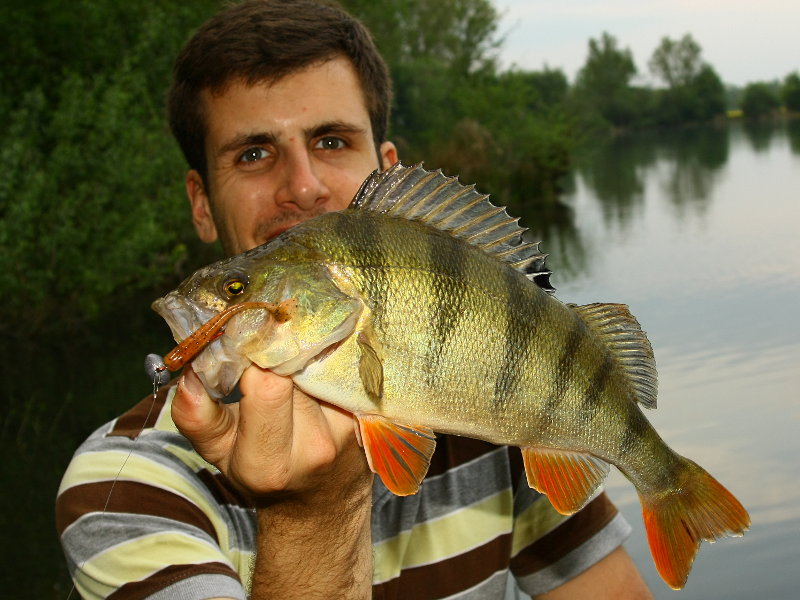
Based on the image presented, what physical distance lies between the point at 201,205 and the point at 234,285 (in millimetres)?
1846

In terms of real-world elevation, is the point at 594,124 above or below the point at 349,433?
below

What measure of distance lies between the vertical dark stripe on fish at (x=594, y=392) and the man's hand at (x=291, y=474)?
584 millimetres

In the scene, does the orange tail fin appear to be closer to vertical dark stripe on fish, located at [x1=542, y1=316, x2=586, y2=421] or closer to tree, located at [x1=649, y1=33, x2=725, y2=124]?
vertical dark stripe on fish, located at [x1=542, y1=316, x2=586, y2=421]

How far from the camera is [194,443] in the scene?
2.03 metres

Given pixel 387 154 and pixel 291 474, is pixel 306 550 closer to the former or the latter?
pixel 291 474

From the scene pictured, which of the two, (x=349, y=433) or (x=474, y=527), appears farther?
(x=474, y=527)

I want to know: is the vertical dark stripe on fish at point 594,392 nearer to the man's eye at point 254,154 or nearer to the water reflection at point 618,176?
the man's eye at point 254,154

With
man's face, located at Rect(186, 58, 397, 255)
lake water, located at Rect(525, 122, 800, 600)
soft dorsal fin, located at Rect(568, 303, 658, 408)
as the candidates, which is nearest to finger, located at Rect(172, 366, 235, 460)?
soft dorsal fin, located at Rect(568, 303, 658, 408)

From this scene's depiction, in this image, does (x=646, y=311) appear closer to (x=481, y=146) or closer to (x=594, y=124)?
(x=481, y=146)

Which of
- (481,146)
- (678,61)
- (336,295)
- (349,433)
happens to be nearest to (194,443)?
(349,433)

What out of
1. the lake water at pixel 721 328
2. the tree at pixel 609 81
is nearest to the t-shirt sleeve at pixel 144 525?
the lake water at pixel 721 328

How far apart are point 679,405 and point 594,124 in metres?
60.5

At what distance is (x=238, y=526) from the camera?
2.73 metres

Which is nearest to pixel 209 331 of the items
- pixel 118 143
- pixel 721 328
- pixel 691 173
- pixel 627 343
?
pixel 627 343
